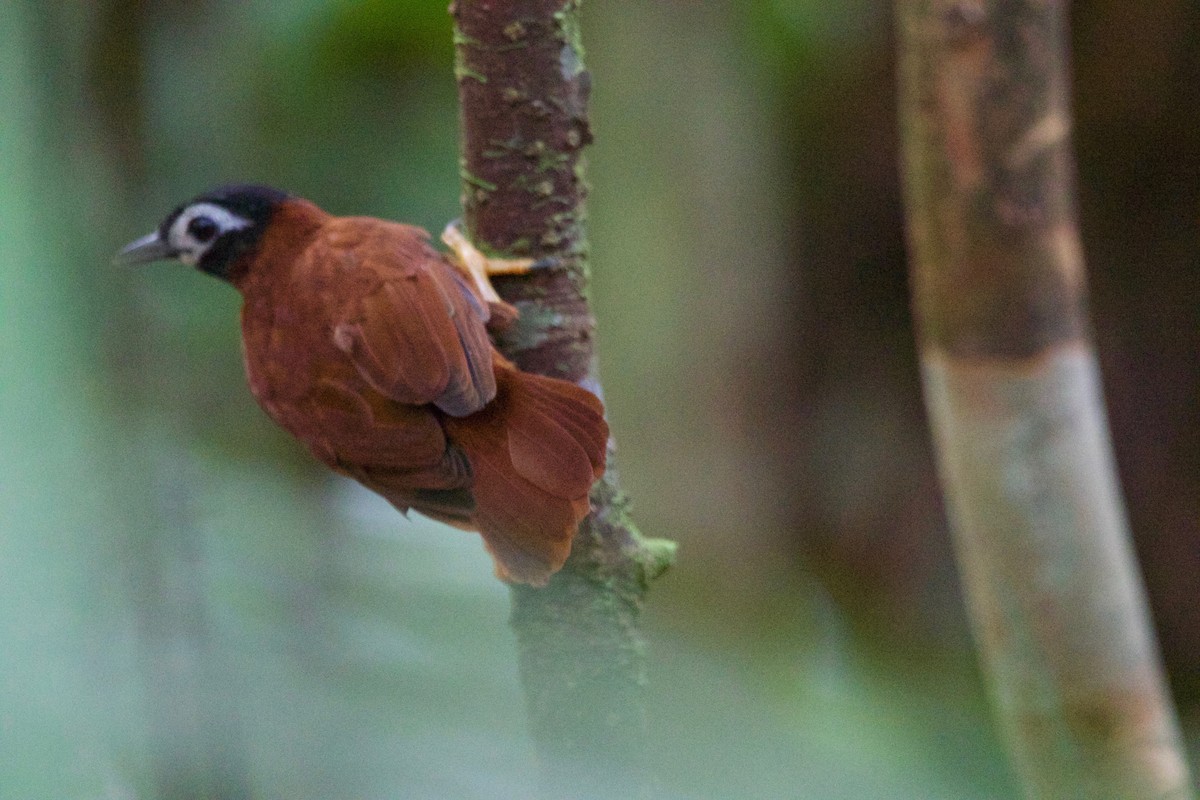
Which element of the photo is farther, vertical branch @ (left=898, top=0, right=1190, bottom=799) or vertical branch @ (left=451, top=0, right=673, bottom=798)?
vertical branch @ (left=898, top=0, right=1190, bottom=799)

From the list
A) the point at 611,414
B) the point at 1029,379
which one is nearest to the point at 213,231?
the point at 611,414

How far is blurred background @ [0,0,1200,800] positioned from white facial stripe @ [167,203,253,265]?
0.24 ft

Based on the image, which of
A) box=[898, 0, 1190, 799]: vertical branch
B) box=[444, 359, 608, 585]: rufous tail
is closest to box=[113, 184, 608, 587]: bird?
box=[444, 359, 608, 585]: rufous tail

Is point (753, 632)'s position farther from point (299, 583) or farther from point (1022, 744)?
point (299, 583)

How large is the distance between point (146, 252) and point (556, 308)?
22 cm

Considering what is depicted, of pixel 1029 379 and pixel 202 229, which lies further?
pixel 1029 379

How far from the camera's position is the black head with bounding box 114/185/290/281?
52cm

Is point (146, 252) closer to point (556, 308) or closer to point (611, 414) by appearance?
point (556, 308)

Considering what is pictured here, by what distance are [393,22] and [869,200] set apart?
1.47ft

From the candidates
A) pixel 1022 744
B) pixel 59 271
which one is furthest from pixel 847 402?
pixel 59 271

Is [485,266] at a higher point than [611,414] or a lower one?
higher

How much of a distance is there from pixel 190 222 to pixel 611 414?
33 cm

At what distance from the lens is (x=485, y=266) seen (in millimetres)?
491

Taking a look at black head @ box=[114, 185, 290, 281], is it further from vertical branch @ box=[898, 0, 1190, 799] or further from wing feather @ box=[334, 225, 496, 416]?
vertical branch @ box=[898, 0, 1190, 799]
